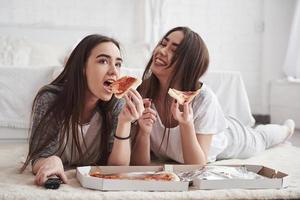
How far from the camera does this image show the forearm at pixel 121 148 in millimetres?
1391

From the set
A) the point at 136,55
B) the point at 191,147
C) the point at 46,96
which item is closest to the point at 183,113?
the point at 191,147

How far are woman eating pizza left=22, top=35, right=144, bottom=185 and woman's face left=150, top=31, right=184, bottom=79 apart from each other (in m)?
0.17

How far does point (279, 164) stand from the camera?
188cm

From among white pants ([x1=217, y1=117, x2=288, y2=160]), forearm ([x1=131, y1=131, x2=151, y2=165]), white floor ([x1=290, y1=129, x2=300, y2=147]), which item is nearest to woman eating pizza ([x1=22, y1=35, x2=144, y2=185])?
forearm ([x1=131, y1=131, x2=151, y2=165])

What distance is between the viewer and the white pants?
6.70ft

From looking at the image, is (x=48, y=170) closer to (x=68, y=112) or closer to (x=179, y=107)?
(x=68, y=112)

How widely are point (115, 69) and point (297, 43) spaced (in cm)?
307

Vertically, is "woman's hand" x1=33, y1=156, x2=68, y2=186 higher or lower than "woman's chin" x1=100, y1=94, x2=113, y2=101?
lower

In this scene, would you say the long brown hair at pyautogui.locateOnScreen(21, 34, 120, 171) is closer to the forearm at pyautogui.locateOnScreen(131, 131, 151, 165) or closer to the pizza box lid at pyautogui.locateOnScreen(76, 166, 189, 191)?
the forearm at pyautogui.locateOnScreen(131, 131, 151, 165)

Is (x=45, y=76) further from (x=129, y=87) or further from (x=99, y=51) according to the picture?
(x=129, y=87)

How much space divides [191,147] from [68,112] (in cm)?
45

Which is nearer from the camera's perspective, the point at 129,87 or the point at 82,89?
the point at 129,87

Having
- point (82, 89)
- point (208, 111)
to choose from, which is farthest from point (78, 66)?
point (208, 111)

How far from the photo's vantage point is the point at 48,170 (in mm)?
1262
